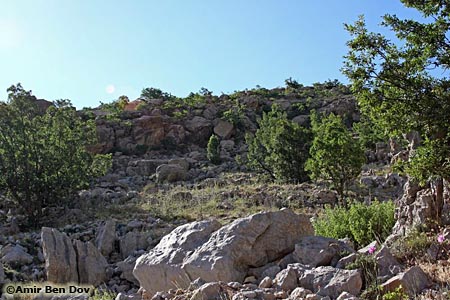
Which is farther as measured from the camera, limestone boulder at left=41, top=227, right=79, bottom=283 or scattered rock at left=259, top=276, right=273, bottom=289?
limestone boulder at left=41, top=227, right=79, bottom=283

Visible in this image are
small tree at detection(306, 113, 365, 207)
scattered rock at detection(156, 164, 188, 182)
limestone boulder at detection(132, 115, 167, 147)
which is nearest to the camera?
small tree at detection(306, 113, 365, 207)

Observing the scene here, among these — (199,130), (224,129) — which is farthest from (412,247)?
(199,130)

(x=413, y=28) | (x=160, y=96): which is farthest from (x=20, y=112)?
(x=160, y=96)

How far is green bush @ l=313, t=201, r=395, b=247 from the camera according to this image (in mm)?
6023

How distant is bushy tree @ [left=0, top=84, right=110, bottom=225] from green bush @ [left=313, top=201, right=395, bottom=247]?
839 centimetres

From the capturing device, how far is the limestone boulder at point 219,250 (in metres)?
4.39

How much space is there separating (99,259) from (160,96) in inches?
1230

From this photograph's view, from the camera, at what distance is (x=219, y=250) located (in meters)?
4.50

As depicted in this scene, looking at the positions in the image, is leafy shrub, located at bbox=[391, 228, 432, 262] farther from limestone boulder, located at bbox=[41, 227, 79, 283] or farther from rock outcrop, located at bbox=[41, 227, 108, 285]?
limestone boulder, located at bbox=[41, 227, 79, 283]

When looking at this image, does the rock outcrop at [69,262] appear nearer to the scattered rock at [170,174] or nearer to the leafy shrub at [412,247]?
the leafy shrub at [412,247]

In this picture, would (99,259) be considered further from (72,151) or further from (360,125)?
(360,125)

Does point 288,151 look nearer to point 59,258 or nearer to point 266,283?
point 59,258

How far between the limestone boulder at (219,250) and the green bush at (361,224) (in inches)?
46.2

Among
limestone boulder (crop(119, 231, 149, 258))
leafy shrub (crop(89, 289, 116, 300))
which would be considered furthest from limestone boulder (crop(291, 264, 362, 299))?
limestone boulder (crop(119, 231, 149, 258))
